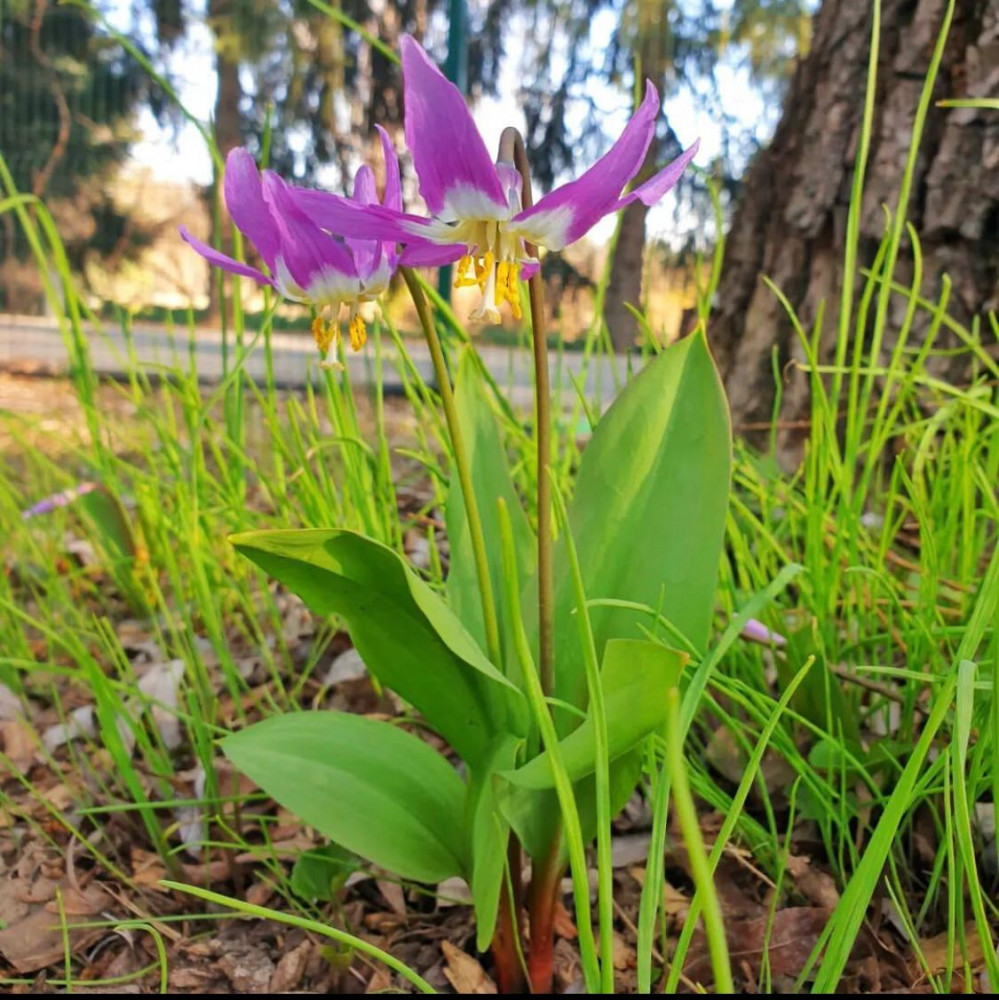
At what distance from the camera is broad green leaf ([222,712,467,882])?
0.59m

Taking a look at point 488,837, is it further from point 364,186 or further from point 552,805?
point 364,186

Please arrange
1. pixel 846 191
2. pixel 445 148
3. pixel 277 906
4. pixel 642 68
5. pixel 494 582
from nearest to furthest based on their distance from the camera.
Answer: pixel 445 148
pixel 494 582
pixel 277 906
pixel 846 191
pixel 642 68

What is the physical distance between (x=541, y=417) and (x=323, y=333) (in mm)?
165

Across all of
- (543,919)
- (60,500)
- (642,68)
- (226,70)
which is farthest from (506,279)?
(226,70)

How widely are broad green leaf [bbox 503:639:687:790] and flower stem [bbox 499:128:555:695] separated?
70mm

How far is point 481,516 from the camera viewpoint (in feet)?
2.27

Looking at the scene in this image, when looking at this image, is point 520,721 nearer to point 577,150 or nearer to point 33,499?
point 33,499

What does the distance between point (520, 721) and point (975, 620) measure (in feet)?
0.93

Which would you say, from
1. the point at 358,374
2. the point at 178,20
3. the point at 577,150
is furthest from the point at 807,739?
the point at 178,20

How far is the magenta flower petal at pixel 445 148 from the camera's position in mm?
443

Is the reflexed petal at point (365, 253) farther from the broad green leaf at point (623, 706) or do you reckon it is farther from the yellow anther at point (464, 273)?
the broad green leaf at point (623, 706)

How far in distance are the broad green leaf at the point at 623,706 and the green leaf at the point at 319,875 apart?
0.26m

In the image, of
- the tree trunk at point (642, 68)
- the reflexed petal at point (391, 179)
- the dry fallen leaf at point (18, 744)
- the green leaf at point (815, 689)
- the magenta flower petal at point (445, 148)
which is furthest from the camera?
the tree trunk at point (642, 68)

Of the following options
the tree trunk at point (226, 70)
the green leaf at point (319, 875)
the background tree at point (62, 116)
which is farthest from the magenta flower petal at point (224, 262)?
the background tree at point (62, 116)
